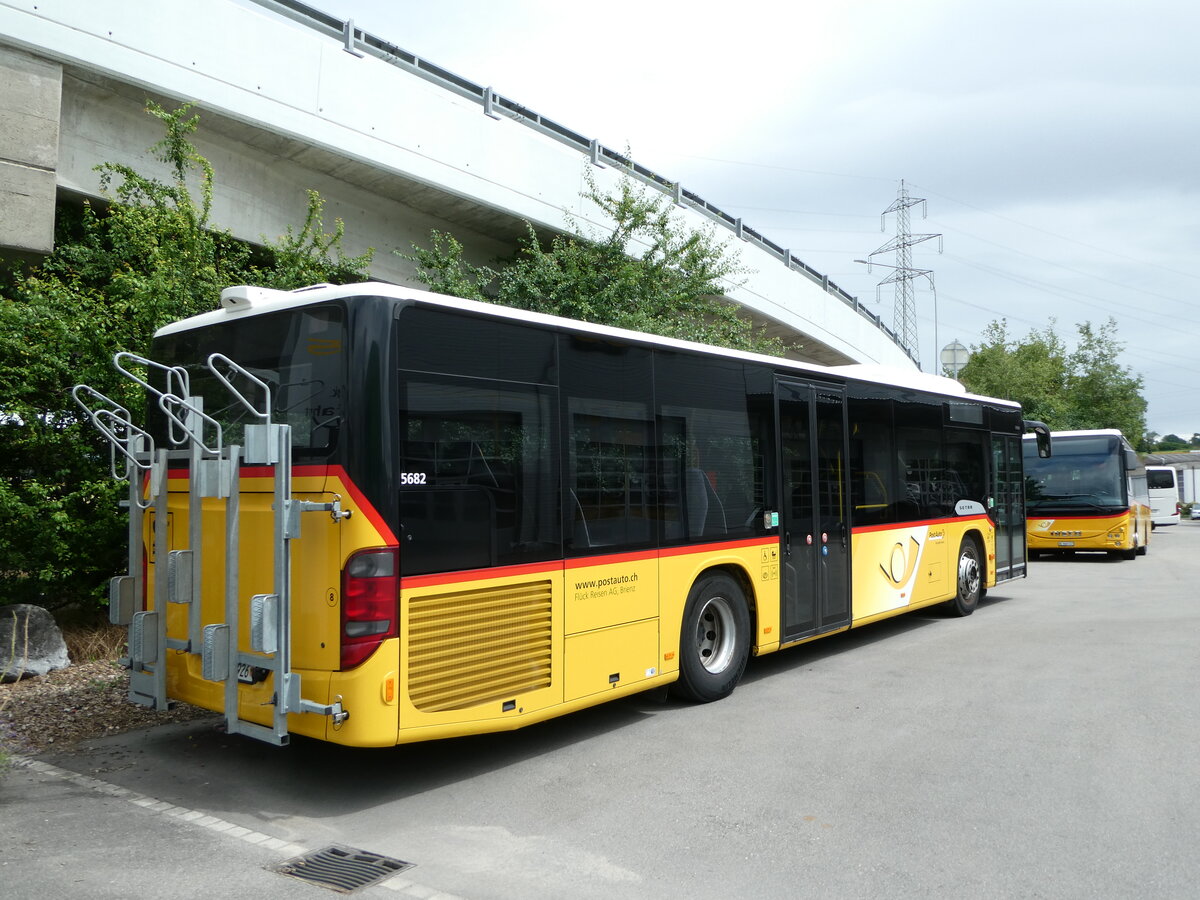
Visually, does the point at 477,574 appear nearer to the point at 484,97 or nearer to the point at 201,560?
the point at 201,560

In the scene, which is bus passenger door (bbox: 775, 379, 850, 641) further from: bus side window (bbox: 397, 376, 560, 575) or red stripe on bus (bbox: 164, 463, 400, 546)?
red stripe on bus (bbox: 164, 463, 400, 546)

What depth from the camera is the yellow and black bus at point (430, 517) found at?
512cm

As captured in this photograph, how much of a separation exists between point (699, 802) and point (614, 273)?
38.2 ft

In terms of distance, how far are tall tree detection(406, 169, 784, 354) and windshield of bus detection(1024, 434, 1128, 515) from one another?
842 centimetres

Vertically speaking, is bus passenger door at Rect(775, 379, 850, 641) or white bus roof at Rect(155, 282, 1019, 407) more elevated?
white bus roof at Rect(155, 282, 1019, 407)

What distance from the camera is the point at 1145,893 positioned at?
4027 mm

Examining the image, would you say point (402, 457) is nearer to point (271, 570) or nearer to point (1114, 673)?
point (271, 570)

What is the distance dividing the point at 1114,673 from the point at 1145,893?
4.95 metres

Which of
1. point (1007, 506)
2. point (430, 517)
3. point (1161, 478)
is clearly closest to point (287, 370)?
point (430, 517)

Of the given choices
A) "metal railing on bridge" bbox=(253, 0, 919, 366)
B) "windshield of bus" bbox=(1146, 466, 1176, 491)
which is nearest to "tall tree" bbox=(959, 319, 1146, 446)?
"windshield of bus" bbox=(1146, 466, 1176, 491)

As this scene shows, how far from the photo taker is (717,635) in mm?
7910

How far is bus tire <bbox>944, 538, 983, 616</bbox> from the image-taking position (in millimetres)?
12172

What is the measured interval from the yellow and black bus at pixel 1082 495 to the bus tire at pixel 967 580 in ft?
29.4

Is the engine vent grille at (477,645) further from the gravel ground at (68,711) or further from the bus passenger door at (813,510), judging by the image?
the bus passenger door at (813,510)
